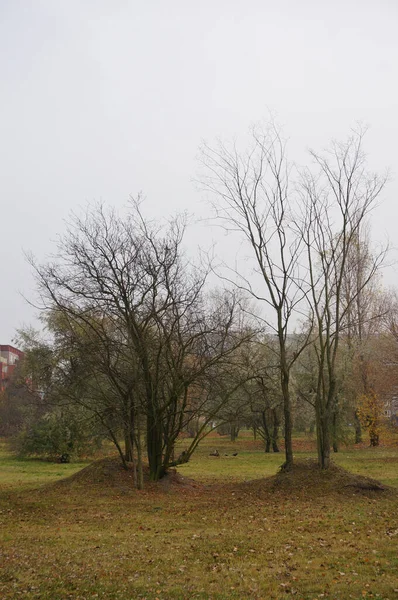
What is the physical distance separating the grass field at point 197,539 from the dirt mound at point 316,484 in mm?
50

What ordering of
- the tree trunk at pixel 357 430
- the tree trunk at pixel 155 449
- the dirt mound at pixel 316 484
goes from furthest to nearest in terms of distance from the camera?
the tree trunk at pixel 357 430 < the tree trunk at pixel 155 449 < the dirt mound at pixel 316 484

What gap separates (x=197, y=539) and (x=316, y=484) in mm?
6136

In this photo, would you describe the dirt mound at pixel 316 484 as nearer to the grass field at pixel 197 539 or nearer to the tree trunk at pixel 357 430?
the grass field at pixel 197 539

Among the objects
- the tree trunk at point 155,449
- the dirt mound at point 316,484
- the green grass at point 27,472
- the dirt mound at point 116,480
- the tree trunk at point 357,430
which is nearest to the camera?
the dirt mound at point 316,484

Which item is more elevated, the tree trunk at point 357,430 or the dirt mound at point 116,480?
the tree trunk at point 357,430

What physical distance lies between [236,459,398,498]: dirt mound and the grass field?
0.05 m

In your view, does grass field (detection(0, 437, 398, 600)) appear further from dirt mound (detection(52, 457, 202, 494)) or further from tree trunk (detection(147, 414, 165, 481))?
tree trunk (detection(147, 414, 165, 481))

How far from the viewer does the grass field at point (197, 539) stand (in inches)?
252

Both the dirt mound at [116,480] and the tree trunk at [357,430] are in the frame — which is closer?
the dirt mound at [116,480]

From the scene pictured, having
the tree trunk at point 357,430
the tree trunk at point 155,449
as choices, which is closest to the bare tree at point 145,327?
the tree trunk at point 155,449

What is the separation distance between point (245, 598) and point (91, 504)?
7904 millimetres

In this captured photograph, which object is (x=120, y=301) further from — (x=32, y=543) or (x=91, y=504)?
(x=32, y=543)

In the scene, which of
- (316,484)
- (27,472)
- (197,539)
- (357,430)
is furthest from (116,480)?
(357,430)

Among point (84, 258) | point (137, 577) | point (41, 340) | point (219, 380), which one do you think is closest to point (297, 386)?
point (41, 340)
